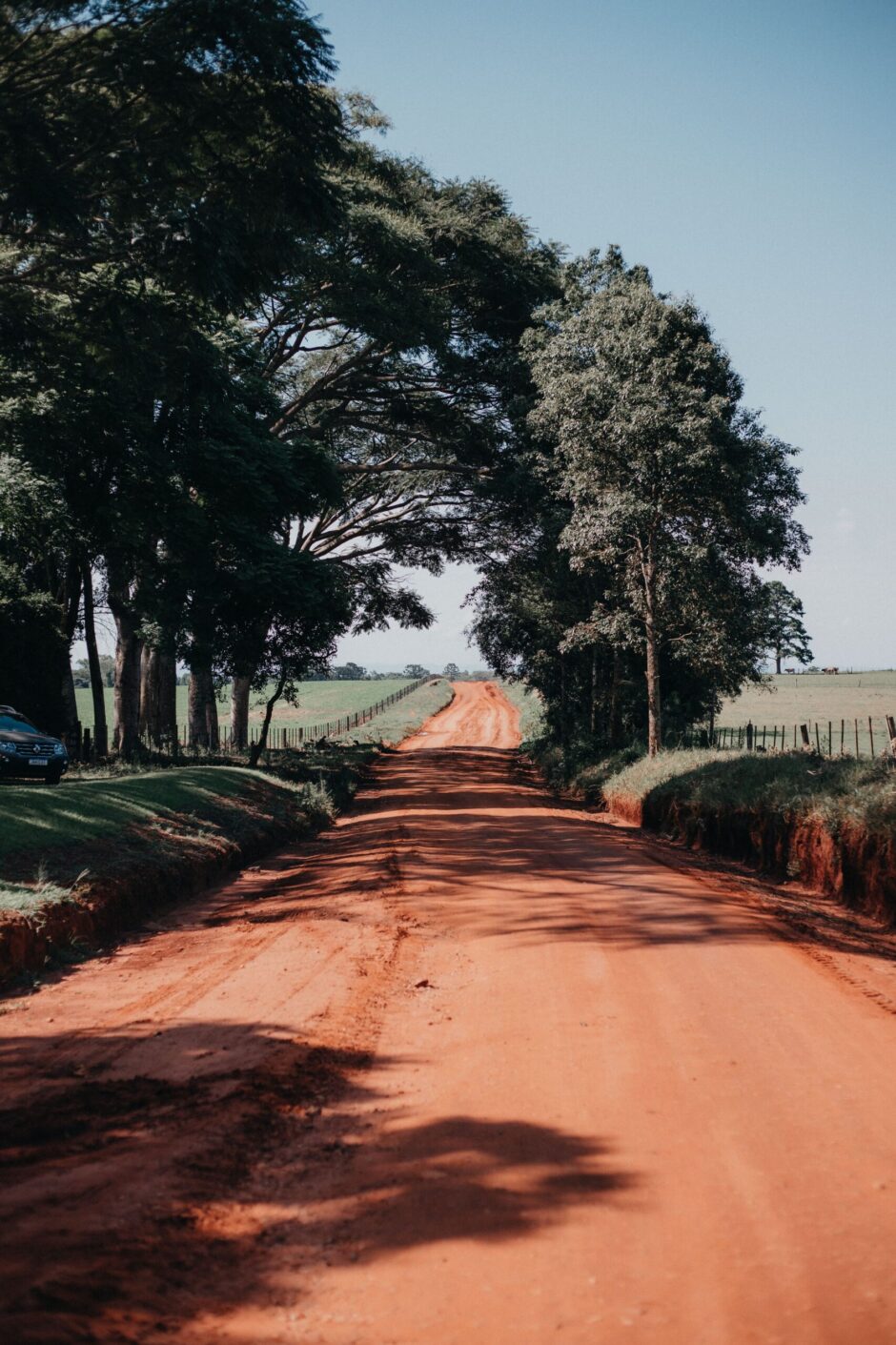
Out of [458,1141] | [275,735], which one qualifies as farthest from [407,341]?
[275,735]

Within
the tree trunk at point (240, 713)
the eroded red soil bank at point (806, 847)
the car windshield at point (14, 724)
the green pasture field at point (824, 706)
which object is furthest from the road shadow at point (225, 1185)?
the green pasture field at point (824, 706)

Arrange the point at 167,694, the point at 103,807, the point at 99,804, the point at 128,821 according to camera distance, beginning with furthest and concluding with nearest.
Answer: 1. the point at 167,694
2. the point at 99,804
3. the point at 103,807
4. the point at 128,821

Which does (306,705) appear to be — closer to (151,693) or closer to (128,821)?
(151,693)

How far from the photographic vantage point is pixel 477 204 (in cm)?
2780

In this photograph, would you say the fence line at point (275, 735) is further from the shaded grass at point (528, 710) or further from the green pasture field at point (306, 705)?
the shaded grass at point (528, 710)

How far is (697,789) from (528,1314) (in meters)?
15.1

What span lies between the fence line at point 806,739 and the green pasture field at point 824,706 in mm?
190

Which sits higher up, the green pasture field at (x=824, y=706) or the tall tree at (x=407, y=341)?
the tall tree at (x=407, y=341)

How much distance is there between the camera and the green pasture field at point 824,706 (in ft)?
161

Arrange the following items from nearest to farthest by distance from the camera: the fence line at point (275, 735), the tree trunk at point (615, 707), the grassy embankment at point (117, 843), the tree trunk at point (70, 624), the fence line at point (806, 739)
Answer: the grassy embankment at point (117, 843)
the fence line at point (806, 739)
the tree trunk at point (70, 624)
the fence line at point (275, 735)
the tree trunk at point (615, 707)

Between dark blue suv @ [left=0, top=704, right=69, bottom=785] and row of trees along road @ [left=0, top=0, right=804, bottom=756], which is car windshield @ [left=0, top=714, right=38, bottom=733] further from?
row of trees along road @ [left=0, top=0, right=804, bottom=756]

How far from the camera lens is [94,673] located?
2805 centimetres

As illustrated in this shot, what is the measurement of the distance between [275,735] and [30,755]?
3440 cm

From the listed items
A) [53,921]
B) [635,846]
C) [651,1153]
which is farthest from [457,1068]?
[635,846]
